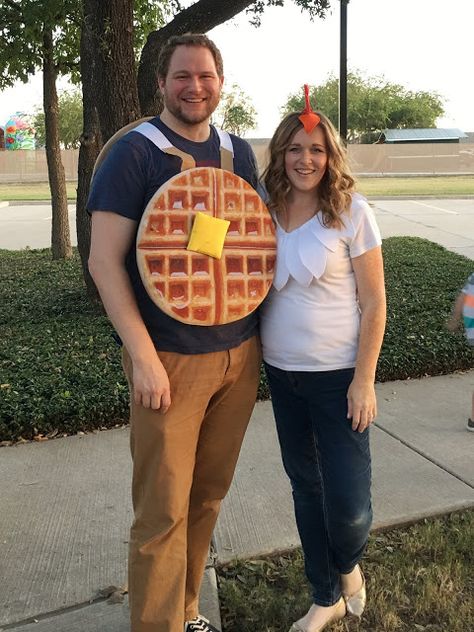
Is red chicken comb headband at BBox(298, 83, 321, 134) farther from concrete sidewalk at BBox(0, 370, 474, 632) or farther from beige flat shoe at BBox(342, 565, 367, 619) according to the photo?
concrete sidewalk at BBox(0, 370, 474, 632)

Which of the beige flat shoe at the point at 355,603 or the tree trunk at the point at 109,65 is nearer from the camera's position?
the beige flat shoe at the point at 355,603

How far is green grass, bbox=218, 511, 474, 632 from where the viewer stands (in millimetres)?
2443

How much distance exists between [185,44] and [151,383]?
100 centimetres

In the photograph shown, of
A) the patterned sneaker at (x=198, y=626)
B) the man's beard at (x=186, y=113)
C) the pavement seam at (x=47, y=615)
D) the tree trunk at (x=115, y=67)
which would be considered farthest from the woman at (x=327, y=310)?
the tree trunk at (x=115, y=67)

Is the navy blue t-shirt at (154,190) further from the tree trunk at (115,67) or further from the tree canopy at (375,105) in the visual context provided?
the tree canopy at (375,105)

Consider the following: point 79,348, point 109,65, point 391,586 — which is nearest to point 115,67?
point 109,65

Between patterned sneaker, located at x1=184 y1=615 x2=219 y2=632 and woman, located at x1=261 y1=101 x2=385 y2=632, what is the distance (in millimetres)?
557

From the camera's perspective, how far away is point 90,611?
2.49 metres

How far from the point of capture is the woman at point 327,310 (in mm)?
2084

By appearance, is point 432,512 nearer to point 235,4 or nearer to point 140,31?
point 235,4

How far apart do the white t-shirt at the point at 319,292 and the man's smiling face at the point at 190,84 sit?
17.9 inches

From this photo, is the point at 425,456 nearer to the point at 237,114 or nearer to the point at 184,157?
the point at 184,157

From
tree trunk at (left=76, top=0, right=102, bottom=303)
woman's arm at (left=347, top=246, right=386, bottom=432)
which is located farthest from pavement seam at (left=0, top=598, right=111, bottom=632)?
tree trunk at (left=76, top=0, right=102, bottom=303)

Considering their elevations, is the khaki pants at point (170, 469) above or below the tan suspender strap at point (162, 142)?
below
